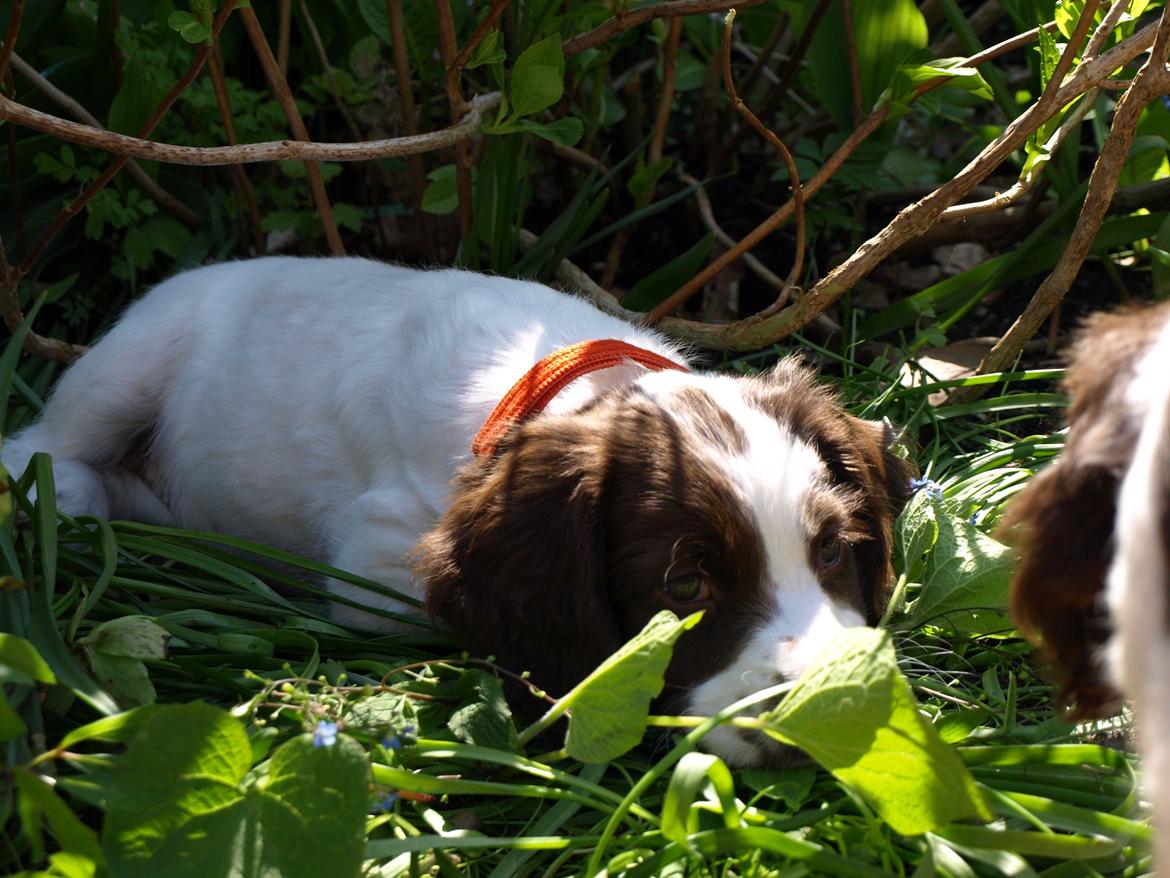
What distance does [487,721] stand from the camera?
2.48 meters

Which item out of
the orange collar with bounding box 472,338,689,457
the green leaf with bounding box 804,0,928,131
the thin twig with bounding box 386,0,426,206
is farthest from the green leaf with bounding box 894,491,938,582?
the thin twig with bounding box 386,0,426,206

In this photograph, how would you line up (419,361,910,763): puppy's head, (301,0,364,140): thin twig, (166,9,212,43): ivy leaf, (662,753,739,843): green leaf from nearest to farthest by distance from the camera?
(662,753,739,843): green leaf → (419,361,910,763): puppy's head → (166,9,212,43): ivy leaf → (301,0,364,140): thin twig

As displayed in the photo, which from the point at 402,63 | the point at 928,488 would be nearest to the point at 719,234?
the point at 402,63

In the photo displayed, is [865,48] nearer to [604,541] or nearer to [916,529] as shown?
[916,529]

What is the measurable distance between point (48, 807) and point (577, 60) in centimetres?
300

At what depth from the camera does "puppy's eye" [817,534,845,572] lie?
270 cm

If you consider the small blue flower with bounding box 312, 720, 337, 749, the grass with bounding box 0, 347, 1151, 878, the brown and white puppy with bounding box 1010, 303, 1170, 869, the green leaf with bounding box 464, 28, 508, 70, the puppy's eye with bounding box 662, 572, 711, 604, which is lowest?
the grass with bounding box 0, 347, 1151, 878

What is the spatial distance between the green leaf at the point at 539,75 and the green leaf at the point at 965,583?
1480 mm

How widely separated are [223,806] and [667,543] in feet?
3.22

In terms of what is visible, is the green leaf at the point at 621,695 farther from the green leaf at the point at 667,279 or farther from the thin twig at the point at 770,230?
the green leaf at the point at 667,279

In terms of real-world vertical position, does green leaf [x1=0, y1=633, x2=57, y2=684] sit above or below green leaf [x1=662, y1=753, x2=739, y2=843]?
above

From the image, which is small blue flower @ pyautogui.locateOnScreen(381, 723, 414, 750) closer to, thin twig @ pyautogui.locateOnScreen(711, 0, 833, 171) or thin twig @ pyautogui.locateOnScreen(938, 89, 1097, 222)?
thin twig @ pyautogui.locateOnScreen(938, 89, 1097, 222)

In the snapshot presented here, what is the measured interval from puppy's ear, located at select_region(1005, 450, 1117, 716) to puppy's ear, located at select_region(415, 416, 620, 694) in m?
0.88

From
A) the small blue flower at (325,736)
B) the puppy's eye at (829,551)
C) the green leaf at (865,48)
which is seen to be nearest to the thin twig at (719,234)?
the green leaf at (865,48)
